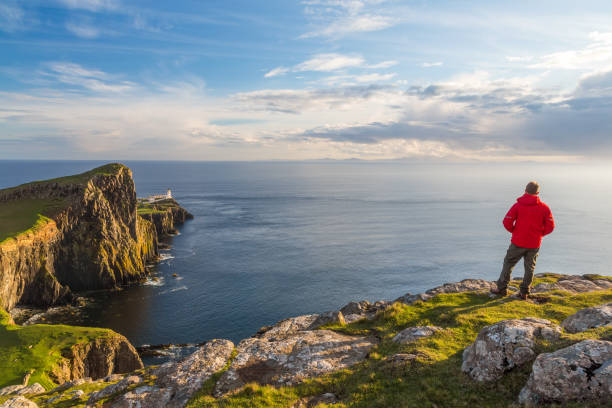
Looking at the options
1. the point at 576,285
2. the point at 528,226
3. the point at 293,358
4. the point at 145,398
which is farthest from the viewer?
the point at 576,285

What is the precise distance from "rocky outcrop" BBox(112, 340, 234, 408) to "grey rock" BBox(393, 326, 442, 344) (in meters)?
8.22

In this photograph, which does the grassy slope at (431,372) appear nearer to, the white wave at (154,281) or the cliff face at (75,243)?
the cliff face at (75,243)

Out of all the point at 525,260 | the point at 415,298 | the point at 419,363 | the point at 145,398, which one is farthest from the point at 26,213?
the point at 525,260

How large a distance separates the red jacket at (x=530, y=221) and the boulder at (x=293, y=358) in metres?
9.32

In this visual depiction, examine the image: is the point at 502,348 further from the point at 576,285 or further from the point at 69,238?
the point at 69,238

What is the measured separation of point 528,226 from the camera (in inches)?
603

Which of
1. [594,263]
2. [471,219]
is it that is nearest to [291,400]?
[594,263]

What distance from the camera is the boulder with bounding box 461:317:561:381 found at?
29.3 feet

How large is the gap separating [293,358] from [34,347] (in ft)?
125

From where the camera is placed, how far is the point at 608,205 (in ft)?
650

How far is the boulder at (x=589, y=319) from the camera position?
10.7 m

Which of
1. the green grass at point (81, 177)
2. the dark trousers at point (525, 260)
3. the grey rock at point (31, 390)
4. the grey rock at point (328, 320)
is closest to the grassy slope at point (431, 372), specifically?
the dark trousers at point (525, 260)

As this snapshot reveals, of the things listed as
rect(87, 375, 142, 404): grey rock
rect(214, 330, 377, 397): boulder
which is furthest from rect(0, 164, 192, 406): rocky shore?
rect(214, 330, 377, 397): boulder

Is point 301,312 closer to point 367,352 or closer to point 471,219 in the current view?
point 367,352
